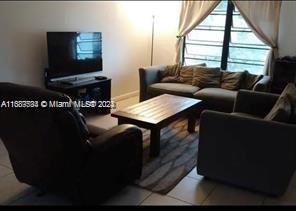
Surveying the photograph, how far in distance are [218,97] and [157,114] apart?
55.2 inches

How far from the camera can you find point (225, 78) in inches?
201

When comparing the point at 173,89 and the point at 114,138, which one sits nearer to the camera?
the point at 114,138

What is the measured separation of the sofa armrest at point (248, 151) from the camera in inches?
102

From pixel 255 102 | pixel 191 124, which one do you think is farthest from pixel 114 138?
pixel 255 102

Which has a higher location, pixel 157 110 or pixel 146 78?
pixel 146 78

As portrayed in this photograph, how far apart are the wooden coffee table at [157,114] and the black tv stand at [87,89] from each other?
1045mm

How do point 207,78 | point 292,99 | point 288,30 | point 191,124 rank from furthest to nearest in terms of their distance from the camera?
point 288,30 < point 207,78 < point 191,124 < point 292,99

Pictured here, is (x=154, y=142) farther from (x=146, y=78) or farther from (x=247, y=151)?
(x=146, y=78)

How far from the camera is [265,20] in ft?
17.4

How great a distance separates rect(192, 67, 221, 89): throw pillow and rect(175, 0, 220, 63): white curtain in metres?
1.10

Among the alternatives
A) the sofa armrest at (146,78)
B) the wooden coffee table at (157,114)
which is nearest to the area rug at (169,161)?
the wooden coffee table at (157,114)

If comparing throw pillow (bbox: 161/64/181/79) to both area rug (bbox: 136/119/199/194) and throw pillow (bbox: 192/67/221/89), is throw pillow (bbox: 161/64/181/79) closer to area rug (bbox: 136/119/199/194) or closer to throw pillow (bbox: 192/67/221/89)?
throw pillow (bbox: 192/67/221/89)

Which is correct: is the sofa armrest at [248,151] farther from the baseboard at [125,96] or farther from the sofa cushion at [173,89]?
the baseboard at [125,96]

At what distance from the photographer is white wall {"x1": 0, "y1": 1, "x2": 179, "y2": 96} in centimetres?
398
